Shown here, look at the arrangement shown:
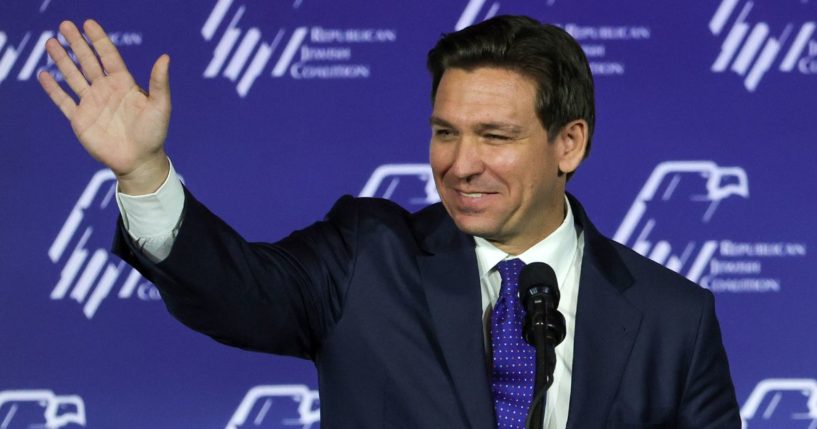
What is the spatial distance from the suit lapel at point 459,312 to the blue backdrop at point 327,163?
1.46 m

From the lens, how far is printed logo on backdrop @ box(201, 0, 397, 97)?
348cm

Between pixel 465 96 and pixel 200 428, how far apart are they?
1.91 metres

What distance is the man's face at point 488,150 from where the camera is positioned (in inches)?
76.5

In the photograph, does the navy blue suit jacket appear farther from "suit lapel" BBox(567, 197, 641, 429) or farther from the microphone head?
the microphone head

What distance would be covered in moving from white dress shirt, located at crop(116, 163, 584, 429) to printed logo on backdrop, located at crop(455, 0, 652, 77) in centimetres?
139

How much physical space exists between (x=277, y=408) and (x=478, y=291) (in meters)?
1.70

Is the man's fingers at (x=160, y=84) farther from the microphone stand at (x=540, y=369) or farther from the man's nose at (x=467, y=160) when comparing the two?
the microphone stand at (x=540, y=369)

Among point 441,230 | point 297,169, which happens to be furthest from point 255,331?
point 297,169

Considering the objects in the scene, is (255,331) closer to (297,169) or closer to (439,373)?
(439,373)

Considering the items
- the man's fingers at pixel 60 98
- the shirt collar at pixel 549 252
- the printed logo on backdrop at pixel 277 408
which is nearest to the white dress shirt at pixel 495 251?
the shirt collar at pixel 549 252

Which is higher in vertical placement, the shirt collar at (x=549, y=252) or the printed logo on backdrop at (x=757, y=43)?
the printed logo on backdrop at (x=757, y=43)

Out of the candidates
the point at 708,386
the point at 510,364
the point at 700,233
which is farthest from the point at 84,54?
the point at 700,233

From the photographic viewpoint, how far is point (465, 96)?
196 centimetres

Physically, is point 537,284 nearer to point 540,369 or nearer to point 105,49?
point 540,369
